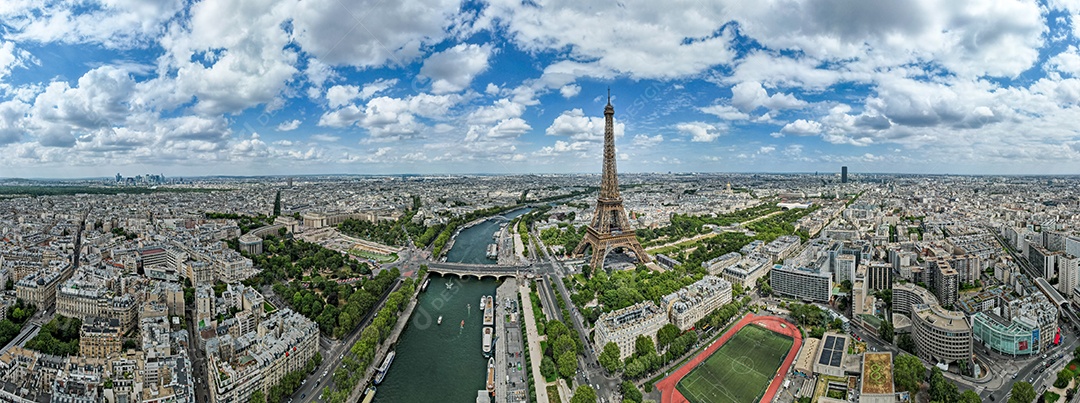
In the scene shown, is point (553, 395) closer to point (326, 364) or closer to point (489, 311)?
point (489, 311)

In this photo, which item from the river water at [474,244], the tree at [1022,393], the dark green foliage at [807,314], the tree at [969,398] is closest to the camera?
the tree at [969,398]

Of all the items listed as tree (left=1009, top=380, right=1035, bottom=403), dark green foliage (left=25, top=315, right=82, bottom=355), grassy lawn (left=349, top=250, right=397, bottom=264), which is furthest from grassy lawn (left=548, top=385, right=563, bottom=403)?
grassy lawn (left=349, top=250, right=397, bottom=264)

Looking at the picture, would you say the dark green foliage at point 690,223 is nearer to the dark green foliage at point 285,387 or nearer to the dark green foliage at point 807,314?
the dark green foliage at point 807,314

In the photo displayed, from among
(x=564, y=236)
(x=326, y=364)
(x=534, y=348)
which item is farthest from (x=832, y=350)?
(x=564, y=236)

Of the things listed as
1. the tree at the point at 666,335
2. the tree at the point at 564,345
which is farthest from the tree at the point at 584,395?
the tree at the point at 666,335

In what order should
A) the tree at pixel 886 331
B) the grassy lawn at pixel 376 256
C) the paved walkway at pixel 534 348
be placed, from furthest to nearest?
the grassy lawn at pixel 376 256 < the tree at pixel 886 331 < the paved walkway at pixel 534 348

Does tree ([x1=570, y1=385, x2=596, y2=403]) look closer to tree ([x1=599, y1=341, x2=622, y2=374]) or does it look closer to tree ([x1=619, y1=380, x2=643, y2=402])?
tree ([x1=619, y1=380, x2=643, y2=402])
